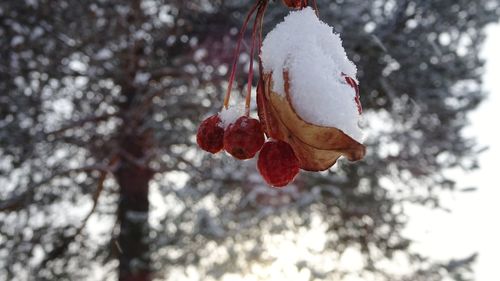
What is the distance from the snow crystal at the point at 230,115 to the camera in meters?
1.11

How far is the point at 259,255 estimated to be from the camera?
6.66 m

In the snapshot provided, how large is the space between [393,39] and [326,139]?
17.2ft

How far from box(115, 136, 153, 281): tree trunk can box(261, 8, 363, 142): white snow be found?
5814 millimetres

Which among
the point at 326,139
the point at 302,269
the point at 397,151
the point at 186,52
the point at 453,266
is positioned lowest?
the point at 326,139

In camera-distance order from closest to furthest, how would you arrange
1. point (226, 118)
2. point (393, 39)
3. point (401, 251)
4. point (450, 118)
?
1. point (226, 118)
2. point (393, 39)
3. point (450, 118)
4. point (401, 251)

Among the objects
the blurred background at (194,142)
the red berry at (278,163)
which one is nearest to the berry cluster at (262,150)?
the red berry at (278,163)

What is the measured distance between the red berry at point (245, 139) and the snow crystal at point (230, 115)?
0.26 ft

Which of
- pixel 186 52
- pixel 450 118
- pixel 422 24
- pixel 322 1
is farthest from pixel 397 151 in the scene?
pixel 186 52

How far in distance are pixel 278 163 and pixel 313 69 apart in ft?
0.59

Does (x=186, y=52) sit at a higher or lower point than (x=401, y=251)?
higher

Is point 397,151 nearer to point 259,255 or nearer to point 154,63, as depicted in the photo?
point 259,255

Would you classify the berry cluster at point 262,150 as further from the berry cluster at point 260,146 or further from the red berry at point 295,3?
the red berry at point 295,3

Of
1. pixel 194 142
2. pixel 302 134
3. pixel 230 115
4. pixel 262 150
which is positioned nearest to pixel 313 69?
pixel 302 134

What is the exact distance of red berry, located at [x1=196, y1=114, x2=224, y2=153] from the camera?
1109mm
